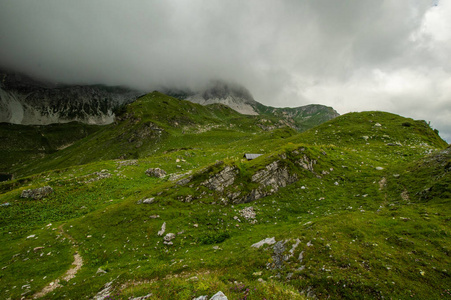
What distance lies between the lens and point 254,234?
53.2 ft

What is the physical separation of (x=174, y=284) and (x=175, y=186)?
602 inches

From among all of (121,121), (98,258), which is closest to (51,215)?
(98,258)

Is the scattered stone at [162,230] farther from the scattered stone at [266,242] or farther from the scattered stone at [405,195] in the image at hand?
the scattered stone at [405,195]

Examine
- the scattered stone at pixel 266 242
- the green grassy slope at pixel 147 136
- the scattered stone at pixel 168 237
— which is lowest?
the scattered stone at pixel 168 237

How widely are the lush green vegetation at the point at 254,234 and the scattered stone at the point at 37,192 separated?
85cm

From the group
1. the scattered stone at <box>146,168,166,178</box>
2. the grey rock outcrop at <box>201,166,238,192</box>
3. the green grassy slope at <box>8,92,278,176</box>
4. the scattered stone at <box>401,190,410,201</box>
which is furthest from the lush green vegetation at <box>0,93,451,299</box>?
the green grassy slope at <box>8,92,278,176</box>

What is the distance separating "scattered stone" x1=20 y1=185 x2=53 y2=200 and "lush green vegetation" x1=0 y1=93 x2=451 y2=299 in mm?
849

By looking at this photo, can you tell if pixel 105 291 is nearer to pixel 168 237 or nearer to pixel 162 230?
pixel 168 237

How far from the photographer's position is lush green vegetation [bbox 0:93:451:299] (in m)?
8.57

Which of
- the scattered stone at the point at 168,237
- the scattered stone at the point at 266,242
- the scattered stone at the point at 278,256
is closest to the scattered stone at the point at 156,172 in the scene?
the scattered stone at the point at 168,237

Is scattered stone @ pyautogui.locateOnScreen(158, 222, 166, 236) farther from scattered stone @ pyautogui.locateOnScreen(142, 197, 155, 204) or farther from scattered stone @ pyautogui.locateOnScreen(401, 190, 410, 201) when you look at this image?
scattered stone @ pyautogui.locateOnScreen(401, 190, 410, 201)

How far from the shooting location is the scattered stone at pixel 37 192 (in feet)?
90.9

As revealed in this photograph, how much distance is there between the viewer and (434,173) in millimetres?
19156

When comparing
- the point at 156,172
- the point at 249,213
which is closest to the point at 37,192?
the point at 156,172
